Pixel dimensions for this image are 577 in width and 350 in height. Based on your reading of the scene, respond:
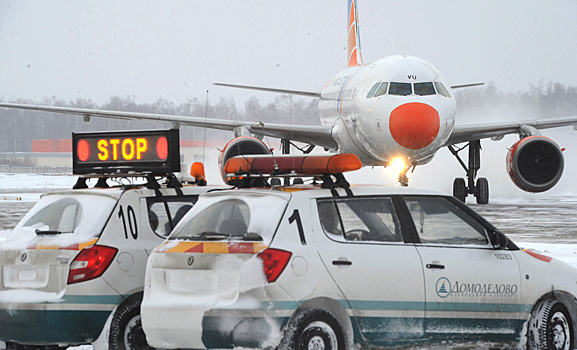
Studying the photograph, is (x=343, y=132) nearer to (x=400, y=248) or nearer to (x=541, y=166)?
(x=541, y=166)

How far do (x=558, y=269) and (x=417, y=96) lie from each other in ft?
41.0

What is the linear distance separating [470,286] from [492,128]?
17794 mm

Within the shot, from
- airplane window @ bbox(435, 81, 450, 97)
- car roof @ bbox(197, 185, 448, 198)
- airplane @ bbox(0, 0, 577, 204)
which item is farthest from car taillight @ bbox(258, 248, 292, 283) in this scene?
airplane window @ bbox(435, 81, 450, 97)

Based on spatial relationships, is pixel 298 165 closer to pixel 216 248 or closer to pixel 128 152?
pixel 216 248

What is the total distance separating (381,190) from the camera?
19.8ft

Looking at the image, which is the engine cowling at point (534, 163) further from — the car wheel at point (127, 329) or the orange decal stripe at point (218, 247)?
the orange decal stripe at point (218, 247)

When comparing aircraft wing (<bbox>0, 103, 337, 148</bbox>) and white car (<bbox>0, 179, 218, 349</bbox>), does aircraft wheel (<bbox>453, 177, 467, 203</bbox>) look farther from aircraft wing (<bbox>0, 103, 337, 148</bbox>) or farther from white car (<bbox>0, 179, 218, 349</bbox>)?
white car (<bbox>0, 179, 218, 349</bbox>)

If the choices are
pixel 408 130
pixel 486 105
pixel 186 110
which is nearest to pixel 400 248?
pixel 408 130

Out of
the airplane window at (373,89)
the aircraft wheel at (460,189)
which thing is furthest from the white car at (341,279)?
the aircraft wheel at (460,189)

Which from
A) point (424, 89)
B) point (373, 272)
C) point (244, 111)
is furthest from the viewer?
point (244, 111)

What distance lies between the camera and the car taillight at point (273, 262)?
5.14m

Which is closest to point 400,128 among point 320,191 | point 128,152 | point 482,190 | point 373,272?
point 482,190

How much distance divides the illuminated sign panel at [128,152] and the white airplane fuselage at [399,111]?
11.9 m

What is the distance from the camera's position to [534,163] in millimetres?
21062
